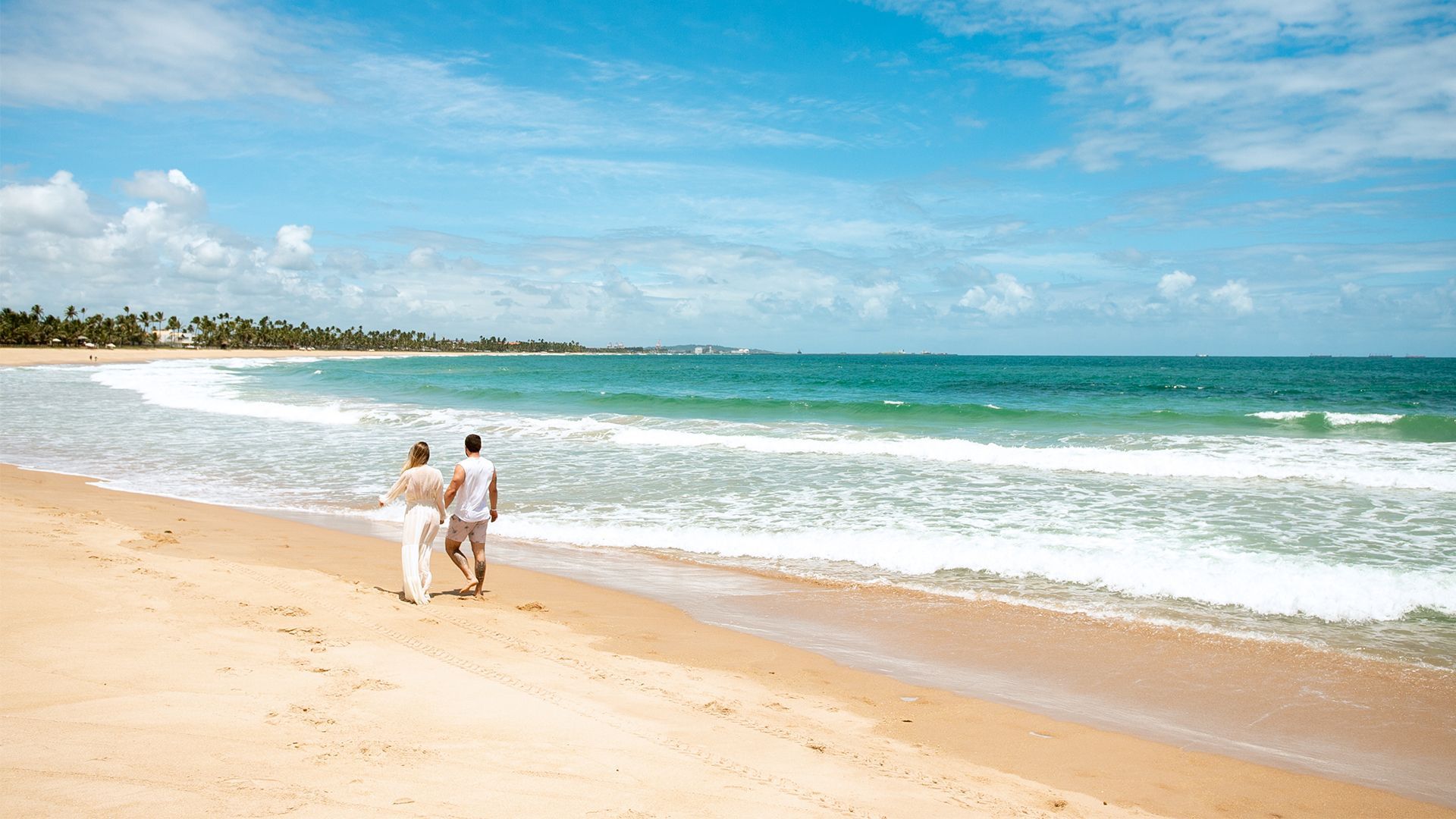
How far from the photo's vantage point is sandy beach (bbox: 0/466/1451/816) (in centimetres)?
363

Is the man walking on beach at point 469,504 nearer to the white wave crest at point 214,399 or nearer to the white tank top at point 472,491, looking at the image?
the white tank top at point 472,491

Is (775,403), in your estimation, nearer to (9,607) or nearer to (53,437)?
(53,437)

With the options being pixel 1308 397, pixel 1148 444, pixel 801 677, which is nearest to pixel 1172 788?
pixel 801 677

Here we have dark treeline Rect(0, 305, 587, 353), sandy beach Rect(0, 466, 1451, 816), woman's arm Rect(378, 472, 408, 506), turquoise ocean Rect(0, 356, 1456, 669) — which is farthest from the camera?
dark treeline Rect(0, 305, 587, 353)

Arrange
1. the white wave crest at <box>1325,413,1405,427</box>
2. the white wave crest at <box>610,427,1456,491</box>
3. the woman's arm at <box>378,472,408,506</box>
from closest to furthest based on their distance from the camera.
→ the woman's arm at <box>378,472,408,506</box> → the white wave crest at <box>610,427,1456,491</box> → the white wave crest at <box>1325,413,1405,427</box>

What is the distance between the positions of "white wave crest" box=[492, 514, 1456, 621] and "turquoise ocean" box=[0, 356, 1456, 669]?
4 centimetres

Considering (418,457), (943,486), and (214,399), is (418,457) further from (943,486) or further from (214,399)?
(214,399)

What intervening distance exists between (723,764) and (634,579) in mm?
4993

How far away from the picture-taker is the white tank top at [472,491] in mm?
8281

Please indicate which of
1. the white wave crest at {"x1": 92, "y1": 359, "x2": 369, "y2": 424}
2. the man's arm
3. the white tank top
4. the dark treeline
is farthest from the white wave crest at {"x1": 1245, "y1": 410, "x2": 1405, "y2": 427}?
the dark treeline

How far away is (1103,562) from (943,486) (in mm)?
5292

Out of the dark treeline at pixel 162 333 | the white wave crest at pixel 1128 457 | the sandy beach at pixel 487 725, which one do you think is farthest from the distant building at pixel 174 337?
the sandy beach at pixel 487 725

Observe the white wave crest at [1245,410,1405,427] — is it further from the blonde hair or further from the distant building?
the distant building

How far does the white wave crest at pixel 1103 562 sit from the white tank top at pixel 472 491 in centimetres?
275
